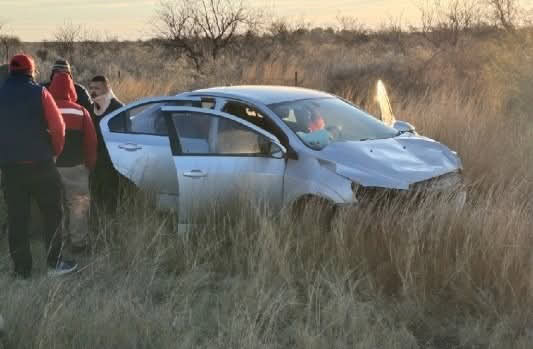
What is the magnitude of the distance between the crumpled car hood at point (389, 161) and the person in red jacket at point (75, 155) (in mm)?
2111

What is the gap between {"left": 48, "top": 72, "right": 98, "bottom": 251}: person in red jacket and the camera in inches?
231

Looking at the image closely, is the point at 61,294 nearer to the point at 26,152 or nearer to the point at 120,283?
the point at 120,283

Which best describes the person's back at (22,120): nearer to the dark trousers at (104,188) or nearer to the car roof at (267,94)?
the dark trousers at (104,188)

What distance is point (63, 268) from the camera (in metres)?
5.58

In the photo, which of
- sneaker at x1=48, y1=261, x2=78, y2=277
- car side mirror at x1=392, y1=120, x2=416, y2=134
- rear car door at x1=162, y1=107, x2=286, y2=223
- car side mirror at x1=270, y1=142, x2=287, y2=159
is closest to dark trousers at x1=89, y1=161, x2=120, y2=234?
rear car door at x1=162, y1=107, x2=286, y2=223

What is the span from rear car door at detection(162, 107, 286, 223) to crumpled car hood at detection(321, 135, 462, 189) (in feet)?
1.76

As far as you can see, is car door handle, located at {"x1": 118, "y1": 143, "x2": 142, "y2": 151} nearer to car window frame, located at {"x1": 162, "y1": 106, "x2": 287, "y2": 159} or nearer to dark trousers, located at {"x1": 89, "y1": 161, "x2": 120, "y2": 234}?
dark trousers, located at {"x1": 89, "y1": 161, "x2": 120, "y2": 234}

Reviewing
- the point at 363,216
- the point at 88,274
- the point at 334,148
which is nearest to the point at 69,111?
the point at 88,274

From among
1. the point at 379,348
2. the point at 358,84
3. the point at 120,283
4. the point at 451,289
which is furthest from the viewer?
the point at 358,84

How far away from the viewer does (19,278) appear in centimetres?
548

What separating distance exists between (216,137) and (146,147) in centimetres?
90

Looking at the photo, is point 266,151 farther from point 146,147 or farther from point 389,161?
point 146,147

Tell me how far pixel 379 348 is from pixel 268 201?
2.09 meters

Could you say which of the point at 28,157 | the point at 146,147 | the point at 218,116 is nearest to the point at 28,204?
the point at 28,157
